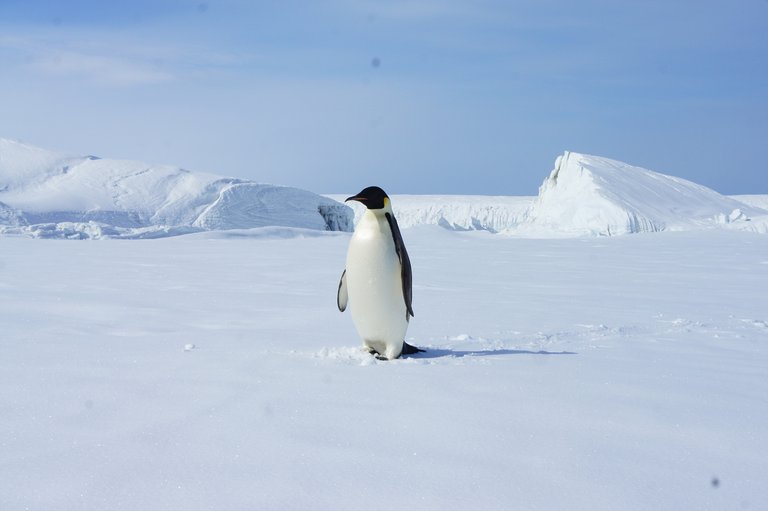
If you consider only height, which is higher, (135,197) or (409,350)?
(409,350)

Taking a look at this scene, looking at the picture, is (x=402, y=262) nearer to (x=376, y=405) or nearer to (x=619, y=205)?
(x=376, y=405)

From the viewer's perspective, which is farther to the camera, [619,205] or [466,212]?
[466,212]

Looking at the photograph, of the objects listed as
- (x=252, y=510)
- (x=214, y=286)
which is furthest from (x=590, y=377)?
(x=214, y=286)

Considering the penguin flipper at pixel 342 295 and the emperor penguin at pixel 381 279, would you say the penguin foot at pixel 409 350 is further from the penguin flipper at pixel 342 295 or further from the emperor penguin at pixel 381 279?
the penguin flipper at pixel 342 295

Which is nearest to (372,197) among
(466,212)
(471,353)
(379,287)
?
Answer: (379,287)

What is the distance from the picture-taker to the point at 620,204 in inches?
786

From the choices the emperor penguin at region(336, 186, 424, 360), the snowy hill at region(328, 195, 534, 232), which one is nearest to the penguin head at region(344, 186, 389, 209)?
the emperor penguin at region(336, 186, 424, 360)

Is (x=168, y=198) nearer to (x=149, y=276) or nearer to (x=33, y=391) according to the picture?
(x=149, y=276)

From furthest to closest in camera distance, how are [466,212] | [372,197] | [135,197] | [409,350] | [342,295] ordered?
[466,212] → [135,197] → [342,295] → [409,350] → [372,197]

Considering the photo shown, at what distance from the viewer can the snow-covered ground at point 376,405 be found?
74.9 inches

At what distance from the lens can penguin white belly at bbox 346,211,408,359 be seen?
13.0 ft

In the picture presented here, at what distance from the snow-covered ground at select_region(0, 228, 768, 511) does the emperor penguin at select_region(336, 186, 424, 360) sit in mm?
195

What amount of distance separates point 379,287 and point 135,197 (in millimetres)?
25328

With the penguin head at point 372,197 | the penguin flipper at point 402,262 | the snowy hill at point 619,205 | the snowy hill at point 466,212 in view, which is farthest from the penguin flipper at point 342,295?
the snowy hill at point 466,212
